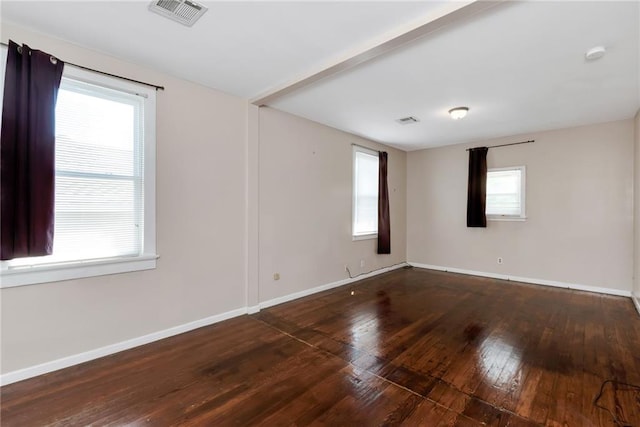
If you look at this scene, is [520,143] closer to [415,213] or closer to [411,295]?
[415,213]

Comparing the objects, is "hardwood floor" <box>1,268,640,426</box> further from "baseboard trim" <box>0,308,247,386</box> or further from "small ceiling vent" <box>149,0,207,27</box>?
"small ceiling vent" <box>149,0,207,27</box>

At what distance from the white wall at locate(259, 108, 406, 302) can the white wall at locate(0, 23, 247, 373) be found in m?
0.39

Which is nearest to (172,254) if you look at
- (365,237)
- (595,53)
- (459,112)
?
(365,237)

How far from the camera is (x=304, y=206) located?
14.2 ft

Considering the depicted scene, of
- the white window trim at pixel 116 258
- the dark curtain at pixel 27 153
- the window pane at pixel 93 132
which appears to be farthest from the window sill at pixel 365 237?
the dark curtain at pixel 27 153

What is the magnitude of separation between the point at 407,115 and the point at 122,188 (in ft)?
11.7

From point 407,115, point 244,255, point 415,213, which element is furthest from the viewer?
point 415,213

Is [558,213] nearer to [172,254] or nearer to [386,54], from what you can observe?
[386,54]

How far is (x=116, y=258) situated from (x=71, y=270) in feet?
1.04

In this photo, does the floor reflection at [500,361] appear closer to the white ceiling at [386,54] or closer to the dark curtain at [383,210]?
the white ceiling at [386,54]

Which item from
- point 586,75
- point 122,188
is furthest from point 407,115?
point 122,188

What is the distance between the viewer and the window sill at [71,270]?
7.11ft

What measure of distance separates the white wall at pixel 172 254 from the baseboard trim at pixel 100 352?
1.6 inches

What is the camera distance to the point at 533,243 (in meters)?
5.04
